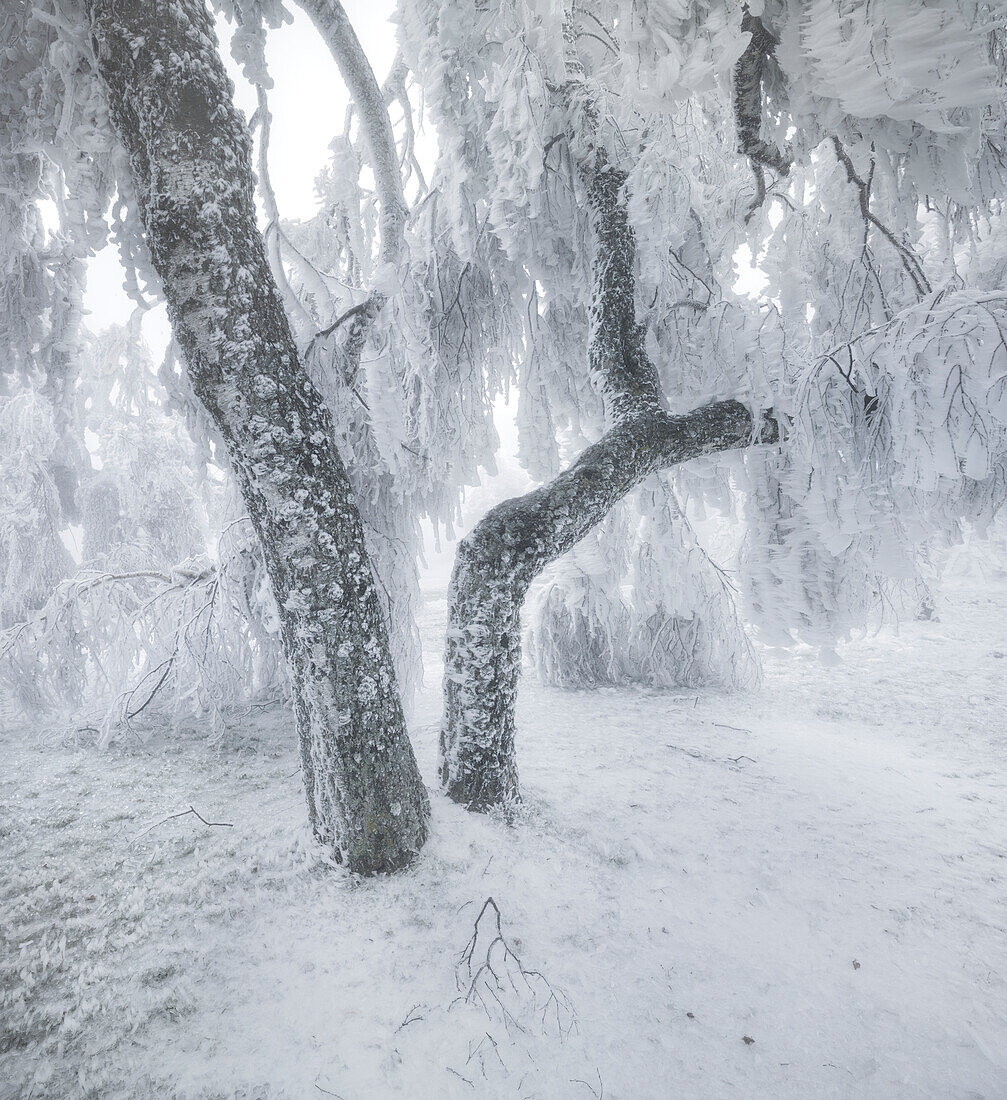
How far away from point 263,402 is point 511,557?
1.30 meters

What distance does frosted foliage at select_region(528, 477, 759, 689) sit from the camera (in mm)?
4875

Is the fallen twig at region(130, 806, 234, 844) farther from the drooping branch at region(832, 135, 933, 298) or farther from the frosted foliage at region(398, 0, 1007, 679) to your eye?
the drooping branch at region(832, 135, 933, 298)

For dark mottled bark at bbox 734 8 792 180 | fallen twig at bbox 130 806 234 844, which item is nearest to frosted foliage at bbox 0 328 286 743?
fallen twig at bbox 130 806 234 844

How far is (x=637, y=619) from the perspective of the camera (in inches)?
232

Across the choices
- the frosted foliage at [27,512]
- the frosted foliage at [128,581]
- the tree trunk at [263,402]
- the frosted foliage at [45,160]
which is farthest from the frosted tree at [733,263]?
the frosted foliage at [27,512]

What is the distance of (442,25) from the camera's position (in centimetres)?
198

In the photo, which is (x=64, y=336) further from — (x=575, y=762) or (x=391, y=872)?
(x=575, y=762)

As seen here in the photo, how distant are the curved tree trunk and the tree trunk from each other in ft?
1.36

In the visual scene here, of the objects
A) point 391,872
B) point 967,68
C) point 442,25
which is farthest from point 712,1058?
point 442,25

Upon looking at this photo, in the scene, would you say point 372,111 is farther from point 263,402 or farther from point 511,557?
point 511,557

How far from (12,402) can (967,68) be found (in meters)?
10.7

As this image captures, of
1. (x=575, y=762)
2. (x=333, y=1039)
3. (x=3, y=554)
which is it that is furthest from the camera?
(x=3, y=554)

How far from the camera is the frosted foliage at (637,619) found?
192 inches

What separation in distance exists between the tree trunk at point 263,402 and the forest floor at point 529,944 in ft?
1.41
